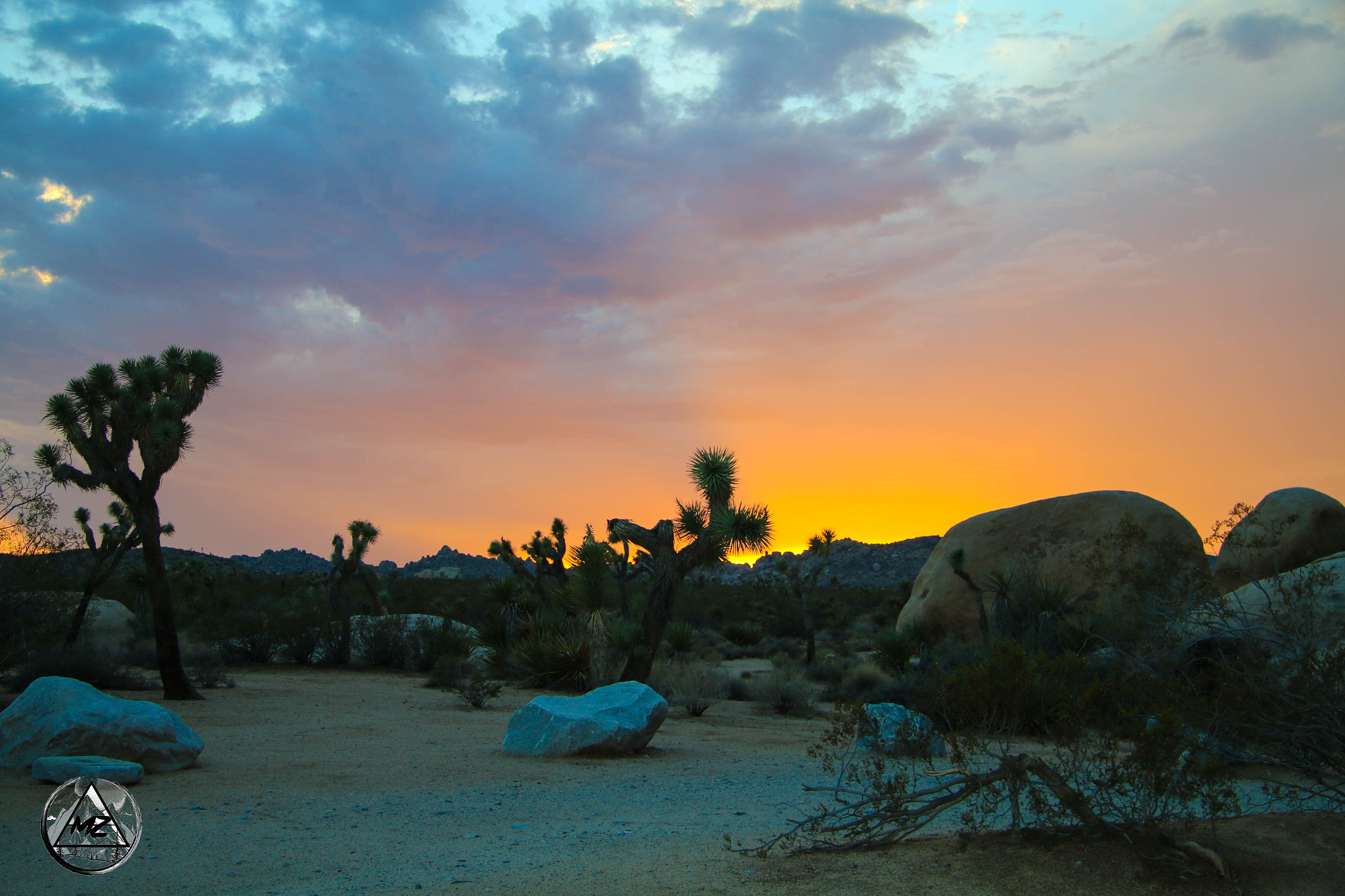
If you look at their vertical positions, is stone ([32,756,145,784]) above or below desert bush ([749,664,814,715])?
above

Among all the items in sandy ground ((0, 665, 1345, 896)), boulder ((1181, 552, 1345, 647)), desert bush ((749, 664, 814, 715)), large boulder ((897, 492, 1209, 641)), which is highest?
large boulder ((897, 492, 1209, 641))

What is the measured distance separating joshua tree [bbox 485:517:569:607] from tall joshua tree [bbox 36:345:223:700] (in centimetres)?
1106

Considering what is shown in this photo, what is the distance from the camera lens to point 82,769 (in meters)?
7.40

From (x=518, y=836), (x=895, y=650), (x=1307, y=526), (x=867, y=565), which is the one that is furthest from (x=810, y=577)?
(x=867, y=565)

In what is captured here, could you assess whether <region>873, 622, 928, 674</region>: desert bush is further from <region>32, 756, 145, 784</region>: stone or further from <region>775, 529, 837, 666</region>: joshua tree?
<region>32, 756, 145, 784</region>: stone

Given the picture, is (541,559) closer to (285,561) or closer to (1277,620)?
(1277,620)

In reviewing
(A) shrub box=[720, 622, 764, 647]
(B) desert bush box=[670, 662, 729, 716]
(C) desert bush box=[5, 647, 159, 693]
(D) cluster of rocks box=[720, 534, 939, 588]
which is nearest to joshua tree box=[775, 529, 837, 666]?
(A) shrub box=[720, 622, 764, 647]

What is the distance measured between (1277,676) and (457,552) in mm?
108472

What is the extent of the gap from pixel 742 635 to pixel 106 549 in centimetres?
2122

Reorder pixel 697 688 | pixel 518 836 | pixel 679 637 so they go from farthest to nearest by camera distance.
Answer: pixel 679 637
pixel 697 688
pixel 518 836

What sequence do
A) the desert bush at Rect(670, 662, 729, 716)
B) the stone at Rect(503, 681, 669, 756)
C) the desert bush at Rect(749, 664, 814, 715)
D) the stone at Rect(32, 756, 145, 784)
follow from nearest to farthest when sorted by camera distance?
the stone at Rect(32, 756, 145, 784)
the stone at Rect(503, 681, 669, 756)
the desert bush at Rect(670, 662, 729, 716)
the desert bush at Rect(749, 664, 814, 715)

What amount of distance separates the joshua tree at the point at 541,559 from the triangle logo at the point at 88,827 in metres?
17.6

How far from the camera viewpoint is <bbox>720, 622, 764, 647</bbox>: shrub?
106 ft

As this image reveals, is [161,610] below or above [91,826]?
above
